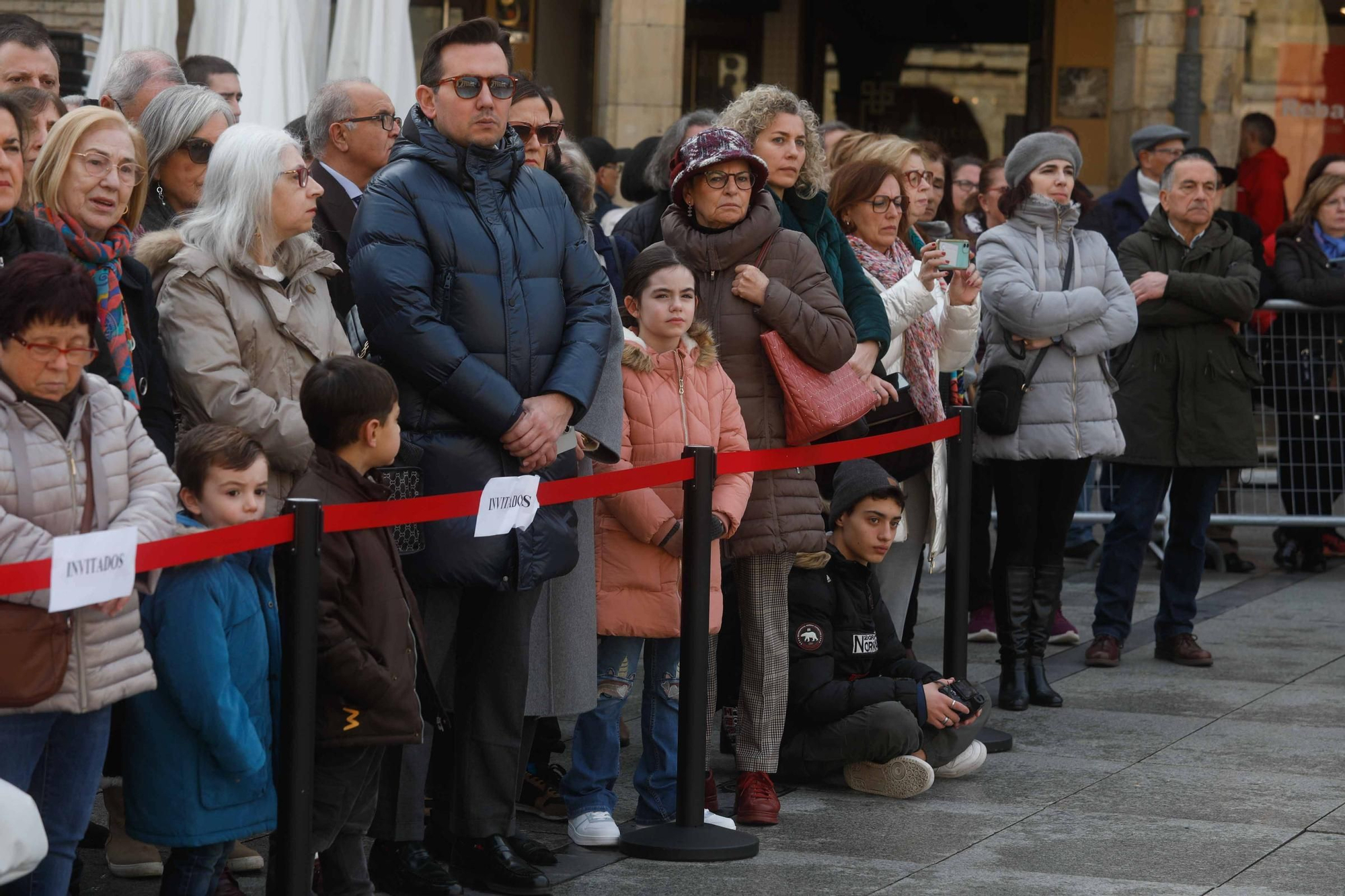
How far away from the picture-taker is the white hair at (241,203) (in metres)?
5.22

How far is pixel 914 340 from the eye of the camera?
738 centimetres

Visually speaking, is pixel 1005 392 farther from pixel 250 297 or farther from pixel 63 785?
pixel 63 785

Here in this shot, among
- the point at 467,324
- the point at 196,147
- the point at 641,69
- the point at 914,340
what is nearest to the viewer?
the point at 467,324

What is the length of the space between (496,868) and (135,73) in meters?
3.11

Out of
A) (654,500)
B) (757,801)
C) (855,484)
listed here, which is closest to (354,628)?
(654,500)

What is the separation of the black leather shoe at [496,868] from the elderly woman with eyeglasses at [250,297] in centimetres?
106

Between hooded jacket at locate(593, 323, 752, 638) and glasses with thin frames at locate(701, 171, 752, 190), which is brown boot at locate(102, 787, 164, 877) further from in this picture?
glasses with thin frames at locate(701, 171, 752, 190)

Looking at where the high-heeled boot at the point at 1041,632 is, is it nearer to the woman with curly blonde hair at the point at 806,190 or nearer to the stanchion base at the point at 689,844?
the woman with curly blonde hair at the point at 806,190

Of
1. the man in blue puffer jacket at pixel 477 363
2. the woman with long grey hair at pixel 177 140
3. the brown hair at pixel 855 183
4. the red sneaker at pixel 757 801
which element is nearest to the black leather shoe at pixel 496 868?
the man in blue puffer jacket at pixel 477 363

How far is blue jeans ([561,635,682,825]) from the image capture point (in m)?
5.80

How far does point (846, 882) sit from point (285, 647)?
1816mm

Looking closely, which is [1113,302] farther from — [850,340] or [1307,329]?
[1307,329]

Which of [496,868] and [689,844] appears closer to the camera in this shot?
Result: [496,868]

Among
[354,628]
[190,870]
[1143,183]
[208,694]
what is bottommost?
[190,870]
